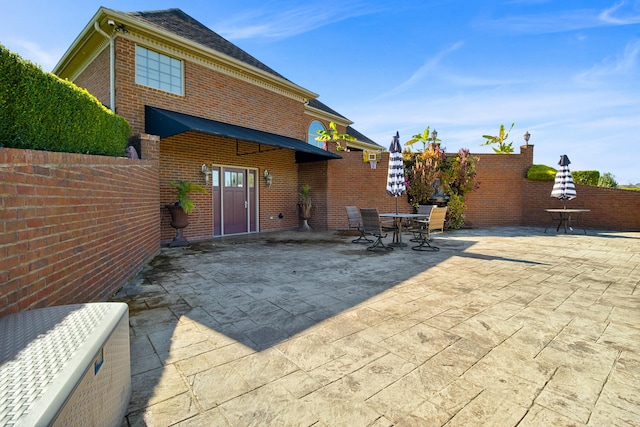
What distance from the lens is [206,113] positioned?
9242 millimetres

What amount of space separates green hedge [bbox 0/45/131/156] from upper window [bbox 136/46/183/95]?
14.3ft

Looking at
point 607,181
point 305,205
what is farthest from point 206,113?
point 607,181

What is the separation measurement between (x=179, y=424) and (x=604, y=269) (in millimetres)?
7034

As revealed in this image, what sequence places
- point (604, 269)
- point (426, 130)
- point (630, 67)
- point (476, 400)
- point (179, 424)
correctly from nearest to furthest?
point (179, 424)
point (476, 400)
point (604, 269)
point (630, 67)
point (426, 130)

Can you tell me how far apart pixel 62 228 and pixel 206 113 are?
738 centimetres

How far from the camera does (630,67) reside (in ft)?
29.5

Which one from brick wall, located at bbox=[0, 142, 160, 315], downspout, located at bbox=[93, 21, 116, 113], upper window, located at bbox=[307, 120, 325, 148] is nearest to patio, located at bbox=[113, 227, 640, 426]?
brick wall, located at bbox=[0, 142, 160, 315]

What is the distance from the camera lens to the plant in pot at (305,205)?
38.9 feet

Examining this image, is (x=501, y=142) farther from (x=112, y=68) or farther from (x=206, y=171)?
(x=112, y=68)

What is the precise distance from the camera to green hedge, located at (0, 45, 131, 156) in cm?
263

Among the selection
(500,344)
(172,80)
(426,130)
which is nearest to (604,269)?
(500,344)

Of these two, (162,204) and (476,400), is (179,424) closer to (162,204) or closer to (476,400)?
(476,400)

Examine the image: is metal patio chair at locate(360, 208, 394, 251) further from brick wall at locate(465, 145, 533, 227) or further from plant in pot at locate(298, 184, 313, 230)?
brick wall at locate(465, 145, 533, 227)

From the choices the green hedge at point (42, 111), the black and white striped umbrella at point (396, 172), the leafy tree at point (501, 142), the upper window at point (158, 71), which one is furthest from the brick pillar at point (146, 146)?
the leafy tree at point (501, 142)
